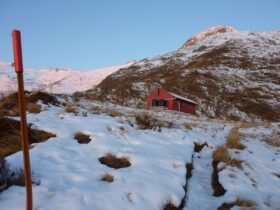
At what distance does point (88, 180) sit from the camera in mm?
6078

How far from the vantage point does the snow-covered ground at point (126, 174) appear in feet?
17.4

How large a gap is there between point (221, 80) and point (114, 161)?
8855 cm

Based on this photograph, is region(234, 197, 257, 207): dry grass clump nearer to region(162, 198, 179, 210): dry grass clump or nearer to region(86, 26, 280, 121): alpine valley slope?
region(162, 198, 179, 210): dry grass clump

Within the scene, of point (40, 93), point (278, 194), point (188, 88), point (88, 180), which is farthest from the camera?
point (188, 88)

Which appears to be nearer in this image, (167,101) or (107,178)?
(107,178)

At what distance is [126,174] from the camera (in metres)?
6.68

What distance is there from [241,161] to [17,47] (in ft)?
25.7

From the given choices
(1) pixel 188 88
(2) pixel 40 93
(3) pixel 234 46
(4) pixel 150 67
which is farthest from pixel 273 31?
(2) pixel 40 93

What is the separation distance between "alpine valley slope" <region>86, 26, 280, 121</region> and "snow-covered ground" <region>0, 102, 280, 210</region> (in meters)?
58.7

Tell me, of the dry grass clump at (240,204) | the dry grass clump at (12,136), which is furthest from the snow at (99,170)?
the dry grass clump at (240,204)

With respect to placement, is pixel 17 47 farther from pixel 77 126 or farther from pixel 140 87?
pixel 140 87

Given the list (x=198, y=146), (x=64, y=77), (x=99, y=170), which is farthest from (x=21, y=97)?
(x=64, y=77)

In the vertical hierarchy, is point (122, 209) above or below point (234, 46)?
below

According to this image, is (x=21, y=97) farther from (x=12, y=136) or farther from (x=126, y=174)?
(x=12, y=136)
